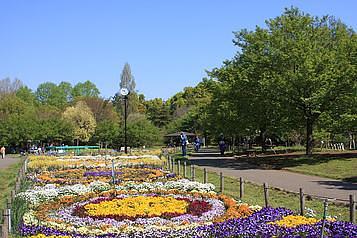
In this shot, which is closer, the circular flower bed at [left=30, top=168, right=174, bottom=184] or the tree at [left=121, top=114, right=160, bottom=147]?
the circular flower bed at [left=30, top=168, right=174, bottom=184]

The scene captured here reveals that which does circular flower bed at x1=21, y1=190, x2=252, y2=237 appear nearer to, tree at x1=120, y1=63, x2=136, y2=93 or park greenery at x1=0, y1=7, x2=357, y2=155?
park greenery at x1=0, y1=7, x2=357, y2=155

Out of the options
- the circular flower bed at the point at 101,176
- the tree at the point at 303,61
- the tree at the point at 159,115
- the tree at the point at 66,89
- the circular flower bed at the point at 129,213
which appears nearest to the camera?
the circular flower bed at the point at 129,213

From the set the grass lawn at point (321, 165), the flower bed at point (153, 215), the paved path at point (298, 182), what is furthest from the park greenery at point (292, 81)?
the flower bed at point (153, 215)

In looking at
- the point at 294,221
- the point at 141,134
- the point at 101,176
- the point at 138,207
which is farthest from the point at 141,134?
the point at 294,221

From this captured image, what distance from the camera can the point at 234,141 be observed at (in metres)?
59.8

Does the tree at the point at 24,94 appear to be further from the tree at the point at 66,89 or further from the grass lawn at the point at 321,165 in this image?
the grass lawn at the point at 321,165

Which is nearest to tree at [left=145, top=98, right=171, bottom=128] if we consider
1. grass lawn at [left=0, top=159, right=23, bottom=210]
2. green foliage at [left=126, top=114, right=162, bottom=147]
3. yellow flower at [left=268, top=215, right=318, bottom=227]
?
green foliage at [left=126, top=114, right=162, bottom=147]

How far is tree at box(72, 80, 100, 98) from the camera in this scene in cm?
11081

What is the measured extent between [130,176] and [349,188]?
1010 cm

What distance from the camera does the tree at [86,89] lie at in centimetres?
11081

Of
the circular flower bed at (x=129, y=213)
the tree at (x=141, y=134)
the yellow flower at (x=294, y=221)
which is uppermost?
the tree at (x=141, y=134)

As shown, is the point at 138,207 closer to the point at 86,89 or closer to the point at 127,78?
the point at 127,78

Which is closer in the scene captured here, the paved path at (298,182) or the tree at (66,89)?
the paved path at (298,182)

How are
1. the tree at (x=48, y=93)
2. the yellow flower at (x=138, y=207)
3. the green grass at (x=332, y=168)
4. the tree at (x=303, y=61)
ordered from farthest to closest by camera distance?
the tree at (x=48, y=93), the tree at (x=303, y=61), the green grass at (x=332, y=168), the yellow flower at (x=138, y=207)
